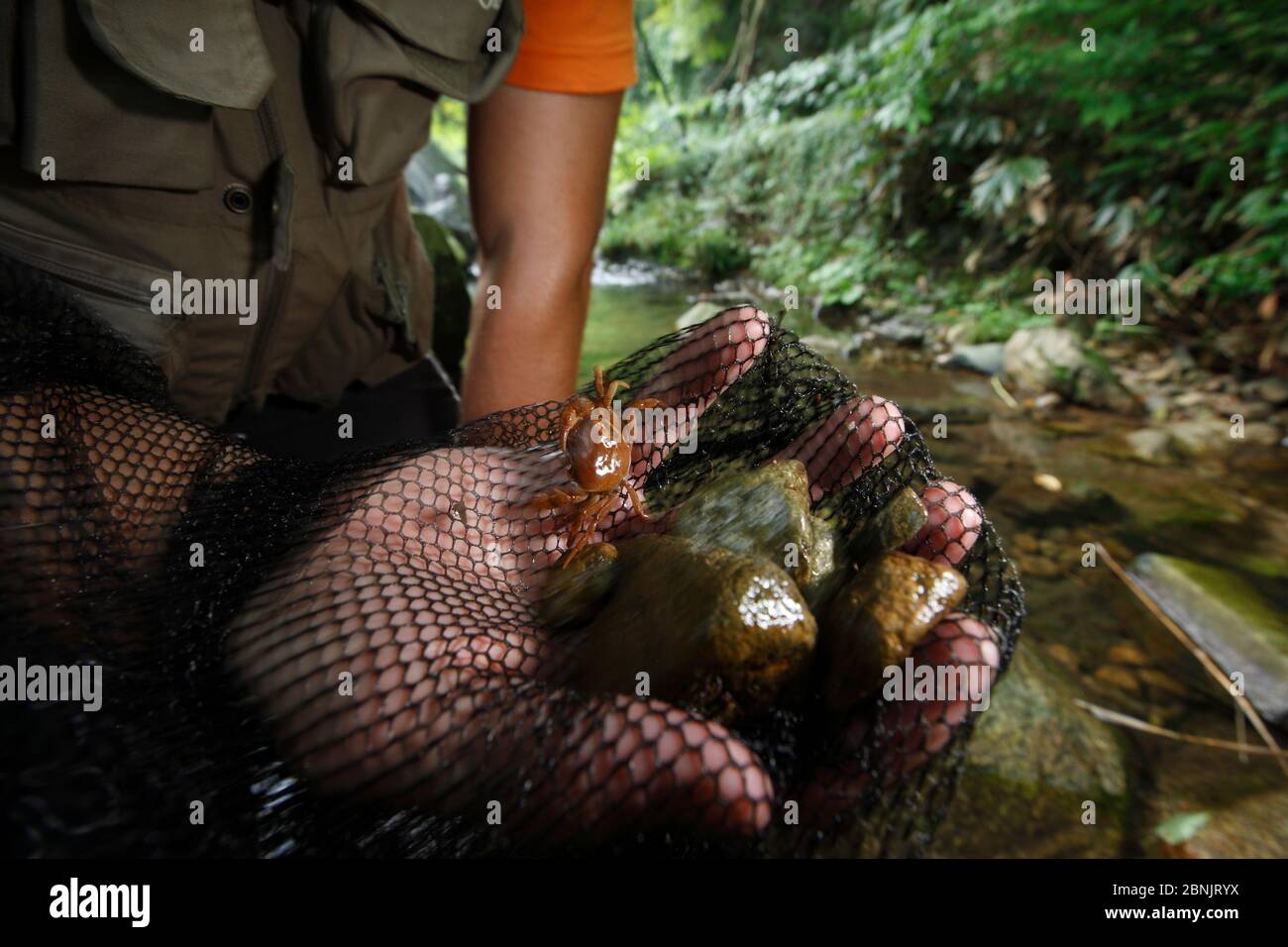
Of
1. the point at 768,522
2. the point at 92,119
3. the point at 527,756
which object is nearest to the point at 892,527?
the point at 768,522

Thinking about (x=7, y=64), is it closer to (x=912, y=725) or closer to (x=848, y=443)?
(x=848, y=443)

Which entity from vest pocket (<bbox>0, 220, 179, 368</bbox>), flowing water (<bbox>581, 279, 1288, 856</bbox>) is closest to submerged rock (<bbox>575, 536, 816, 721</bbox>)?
flowing water (<bbox>581, 279, 1288, 856</bbox>)

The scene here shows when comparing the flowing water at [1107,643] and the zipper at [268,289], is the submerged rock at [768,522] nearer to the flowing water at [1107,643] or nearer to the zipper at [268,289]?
the flowing water at [1107,643]

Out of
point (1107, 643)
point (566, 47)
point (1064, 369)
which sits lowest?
point (1107, 643)

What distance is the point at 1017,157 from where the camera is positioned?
927 centimetres

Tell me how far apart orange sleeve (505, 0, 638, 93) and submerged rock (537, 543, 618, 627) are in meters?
2.42

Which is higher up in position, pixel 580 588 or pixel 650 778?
pixel 580 588

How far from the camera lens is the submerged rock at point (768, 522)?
170 cm

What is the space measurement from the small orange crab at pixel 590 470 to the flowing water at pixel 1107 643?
165cm

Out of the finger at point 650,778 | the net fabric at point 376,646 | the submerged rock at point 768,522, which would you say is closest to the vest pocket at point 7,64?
the net fabric at point 376,646

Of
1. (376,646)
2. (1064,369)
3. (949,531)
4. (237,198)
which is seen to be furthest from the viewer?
(1064,369)

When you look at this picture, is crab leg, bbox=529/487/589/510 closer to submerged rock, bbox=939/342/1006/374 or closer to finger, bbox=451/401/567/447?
finger, bbox=451/401/567/447

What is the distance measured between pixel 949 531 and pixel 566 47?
280cm

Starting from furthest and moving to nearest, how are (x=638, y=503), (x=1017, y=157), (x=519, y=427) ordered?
(x=1017, y=157) < (x=519, y=427) < (x=638, y=503)
